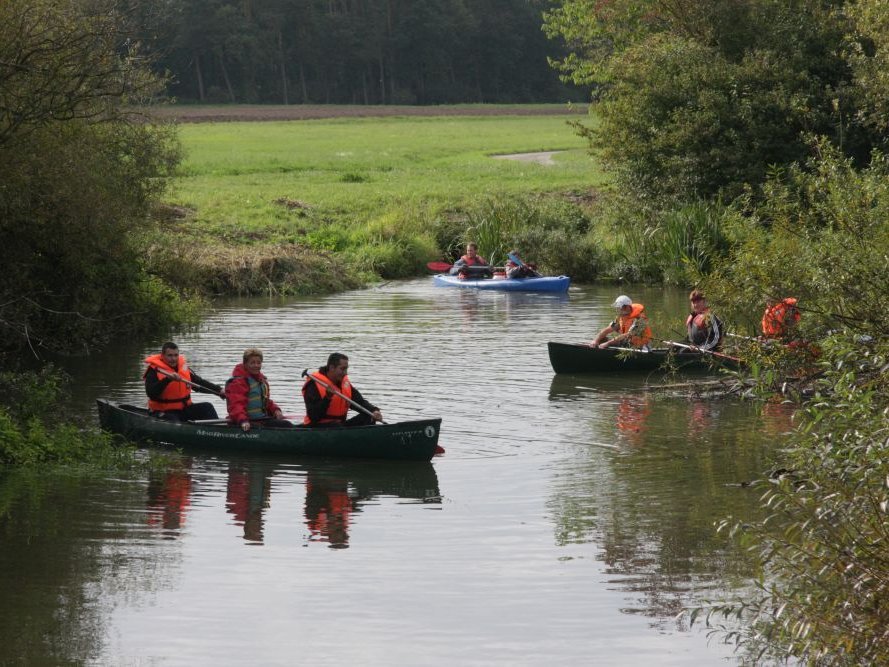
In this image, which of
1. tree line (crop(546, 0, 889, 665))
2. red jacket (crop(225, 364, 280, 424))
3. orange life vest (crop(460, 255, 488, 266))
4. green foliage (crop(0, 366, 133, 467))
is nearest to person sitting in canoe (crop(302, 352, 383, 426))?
red jacket (crop(225, 364, 280, 424))

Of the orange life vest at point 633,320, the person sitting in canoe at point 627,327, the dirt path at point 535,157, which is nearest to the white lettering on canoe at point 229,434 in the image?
the person sitting in canoe at point 627,327

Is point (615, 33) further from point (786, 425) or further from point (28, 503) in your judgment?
point (28, 503)

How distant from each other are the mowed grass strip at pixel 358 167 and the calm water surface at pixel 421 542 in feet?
46.6

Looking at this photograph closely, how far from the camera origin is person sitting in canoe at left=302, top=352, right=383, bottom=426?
15.6 m

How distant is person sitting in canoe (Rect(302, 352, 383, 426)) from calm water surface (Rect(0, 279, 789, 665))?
0.57 metres

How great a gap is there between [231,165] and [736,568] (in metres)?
46.7

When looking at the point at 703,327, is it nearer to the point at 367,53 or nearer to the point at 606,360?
the point at 606,360

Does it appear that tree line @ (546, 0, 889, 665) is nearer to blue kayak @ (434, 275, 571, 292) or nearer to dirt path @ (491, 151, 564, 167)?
blue kayak @ (434, 275, 571, 292)

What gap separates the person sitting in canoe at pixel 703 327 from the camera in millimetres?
20438

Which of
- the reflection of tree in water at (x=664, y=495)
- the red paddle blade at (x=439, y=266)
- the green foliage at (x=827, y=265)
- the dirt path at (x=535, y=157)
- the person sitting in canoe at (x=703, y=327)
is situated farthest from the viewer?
the dirt path at (x=535, y=157)

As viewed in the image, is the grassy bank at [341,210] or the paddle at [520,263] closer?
the grassy bank at [341,210]

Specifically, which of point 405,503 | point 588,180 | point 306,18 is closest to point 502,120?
point 306,18

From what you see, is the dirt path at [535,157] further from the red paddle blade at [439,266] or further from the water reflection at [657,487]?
the water reflection at [657,487]

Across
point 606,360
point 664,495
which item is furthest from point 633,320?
point 664,495
